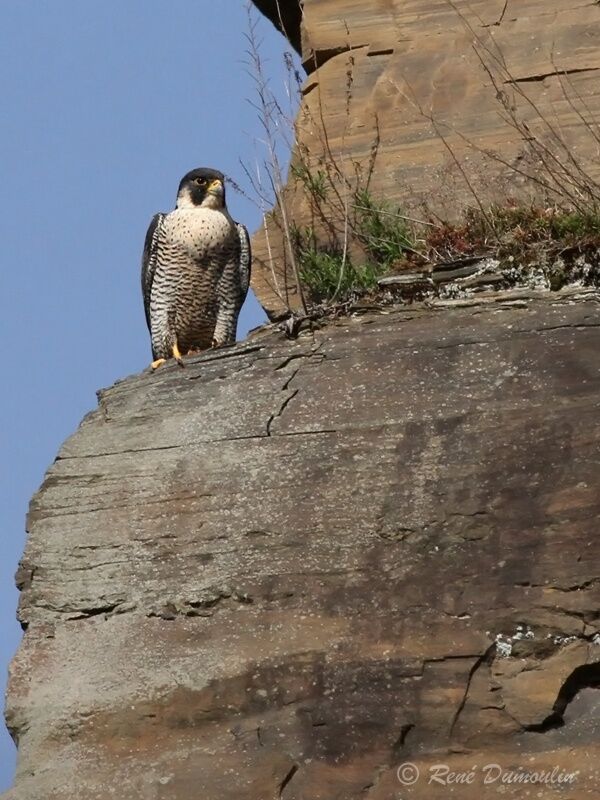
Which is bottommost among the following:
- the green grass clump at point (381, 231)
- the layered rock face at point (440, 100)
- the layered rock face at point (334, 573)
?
the layered rock face at point (334, 573)

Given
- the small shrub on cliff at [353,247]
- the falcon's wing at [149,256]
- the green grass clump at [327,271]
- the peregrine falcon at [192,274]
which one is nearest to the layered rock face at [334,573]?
the green grass clump at [327,271]

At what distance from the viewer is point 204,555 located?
6023 millimetres

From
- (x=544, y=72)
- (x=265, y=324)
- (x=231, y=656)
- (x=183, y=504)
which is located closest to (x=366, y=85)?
(x=544, y=72)

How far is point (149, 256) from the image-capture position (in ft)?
26.9

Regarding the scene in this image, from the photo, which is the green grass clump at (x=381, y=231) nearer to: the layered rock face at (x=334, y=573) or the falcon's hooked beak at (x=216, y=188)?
the layered rock face at (x=334, y=573)

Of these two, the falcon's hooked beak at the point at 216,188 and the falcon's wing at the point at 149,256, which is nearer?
the falcon's wing at the point at 149,256

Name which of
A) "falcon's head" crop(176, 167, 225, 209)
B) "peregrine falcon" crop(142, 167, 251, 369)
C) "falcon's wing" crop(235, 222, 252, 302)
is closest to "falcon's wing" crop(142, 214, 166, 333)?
"peregrine falcon" crop(142, 167, 251, 369)

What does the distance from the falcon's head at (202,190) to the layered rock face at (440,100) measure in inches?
14.2

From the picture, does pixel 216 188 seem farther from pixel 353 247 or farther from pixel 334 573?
pixel 334 573

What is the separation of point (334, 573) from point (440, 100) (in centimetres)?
323

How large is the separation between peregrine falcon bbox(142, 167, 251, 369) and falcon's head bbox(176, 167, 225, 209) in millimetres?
122

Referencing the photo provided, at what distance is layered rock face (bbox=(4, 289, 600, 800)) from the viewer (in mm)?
5312

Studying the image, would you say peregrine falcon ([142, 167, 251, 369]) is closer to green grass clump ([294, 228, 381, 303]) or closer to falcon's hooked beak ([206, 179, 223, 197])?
falcon's hooked beak ([206, 179, 223, 197])

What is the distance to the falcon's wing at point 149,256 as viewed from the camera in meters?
8.19
